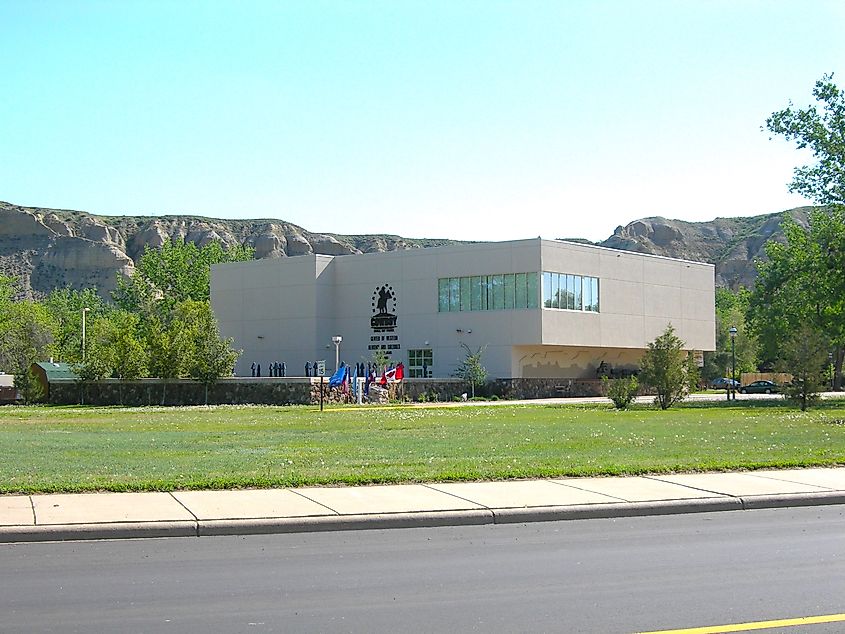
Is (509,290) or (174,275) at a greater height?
(174,275)

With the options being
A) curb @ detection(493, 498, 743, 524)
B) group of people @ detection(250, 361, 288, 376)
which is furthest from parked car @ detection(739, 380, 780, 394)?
curb @ detection(493, 498, 743, 524)

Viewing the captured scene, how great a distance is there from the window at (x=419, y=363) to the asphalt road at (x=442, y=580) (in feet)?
181

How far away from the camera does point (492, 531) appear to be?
11.8 meters

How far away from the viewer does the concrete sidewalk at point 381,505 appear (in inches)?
449

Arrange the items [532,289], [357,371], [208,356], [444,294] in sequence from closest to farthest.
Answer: [208,356], [532,289], [357,371], [444,294]

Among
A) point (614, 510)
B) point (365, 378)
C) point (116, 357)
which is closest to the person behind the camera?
point (614, 510)

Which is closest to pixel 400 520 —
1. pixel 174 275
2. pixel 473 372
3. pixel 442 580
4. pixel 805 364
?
pixel 442 580

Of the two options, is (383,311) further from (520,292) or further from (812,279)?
(812,279)

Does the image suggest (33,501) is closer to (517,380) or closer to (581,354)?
(517,380)

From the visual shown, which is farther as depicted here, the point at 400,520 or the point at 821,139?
the point at 821,139

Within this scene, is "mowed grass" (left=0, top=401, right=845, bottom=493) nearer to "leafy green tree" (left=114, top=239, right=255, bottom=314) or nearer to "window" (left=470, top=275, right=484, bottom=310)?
"window" (left=470, top=275, right=484, bottom=310)

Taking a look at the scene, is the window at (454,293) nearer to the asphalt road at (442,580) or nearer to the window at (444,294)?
the window at (444,294)

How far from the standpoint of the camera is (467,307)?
66.5m

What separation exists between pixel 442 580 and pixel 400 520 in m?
3.08
